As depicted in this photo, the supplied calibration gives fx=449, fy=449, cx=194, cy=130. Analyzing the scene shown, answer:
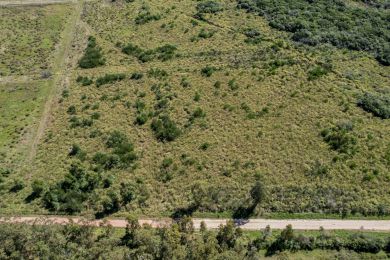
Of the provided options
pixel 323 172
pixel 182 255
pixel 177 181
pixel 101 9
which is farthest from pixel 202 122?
pixel 101 9

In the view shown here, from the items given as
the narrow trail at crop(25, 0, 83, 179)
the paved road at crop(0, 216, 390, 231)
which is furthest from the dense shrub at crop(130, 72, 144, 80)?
the paved road at crop(0, 216, 390, 231)

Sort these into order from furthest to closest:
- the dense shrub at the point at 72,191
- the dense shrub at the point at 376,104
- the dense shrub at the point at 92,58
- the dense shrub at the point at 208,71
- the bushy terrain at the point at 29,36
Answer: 1. the bushy terrain at the point at 29,36
2. the dense shrub at the point at 92,58
3. the dense shrub at the point at 208,71
4. the dense shrub at the point at 376,104
5. the dense shrub at the point at 72,191

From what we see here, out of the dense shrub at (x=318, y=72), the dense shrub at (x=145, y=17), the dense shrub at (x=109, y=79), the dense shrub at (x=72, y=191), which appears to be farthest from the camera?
the dense shrub at (x=145, y=17)

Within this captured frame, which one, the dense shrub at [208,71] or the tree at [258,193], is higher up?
the dense shrub at [208,71]

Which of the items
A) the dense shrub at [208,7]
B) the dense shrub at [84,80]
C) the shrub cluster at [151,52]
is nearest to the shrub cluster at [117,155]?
the dense shrub at [84,80]

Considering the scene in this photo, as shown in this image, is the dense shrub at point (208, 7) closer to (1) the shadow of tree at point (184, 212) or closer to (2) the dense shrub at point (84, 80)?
(2) the dense shrub at point (84, 80)

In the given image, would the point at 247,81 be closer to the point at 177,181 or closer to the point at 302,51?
the point at 302,51
